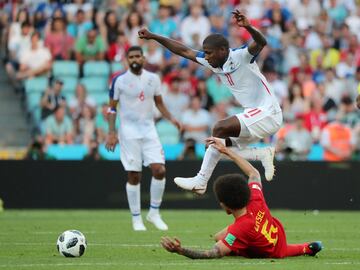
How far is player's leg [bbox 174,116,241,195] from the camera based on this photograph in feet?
46.6

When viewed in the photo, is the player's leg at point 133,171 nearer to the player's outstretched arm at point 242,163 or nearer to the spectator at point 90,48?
the player's outstretched arm at point 242,163

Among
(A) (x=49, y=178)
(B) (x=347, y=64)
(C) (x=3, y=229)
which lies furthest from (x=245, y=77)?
(B) (x=347, y=64)

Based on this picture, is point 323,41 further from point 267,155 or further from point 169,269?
point 169,269

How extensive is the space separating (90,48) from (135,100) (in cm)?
892

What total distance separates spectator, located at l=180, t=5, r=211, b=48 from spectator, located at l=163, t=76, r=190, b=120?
1.76 m

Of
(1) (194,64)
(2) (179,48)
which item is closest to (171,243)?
(2) (179,48)

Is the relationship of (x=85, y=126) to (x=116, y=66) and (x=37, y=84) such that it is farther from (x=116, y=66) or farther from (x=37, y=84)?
(x=116, y=66)

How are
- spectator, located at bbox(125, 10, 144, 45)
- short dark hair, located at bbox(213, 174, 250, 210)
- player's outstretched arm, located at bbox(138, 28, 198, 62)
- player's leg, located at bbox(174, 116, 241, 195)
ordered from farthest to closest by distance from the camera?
spectator, located at bbox(125, 10, 144, 45)
player's outstretched arm, located at bbox(138, 28, 198, 62)
player's leg, located at bbox(174, 116, 241, 195)
short dark hair, located at bbox(213, 174, 250, 210)

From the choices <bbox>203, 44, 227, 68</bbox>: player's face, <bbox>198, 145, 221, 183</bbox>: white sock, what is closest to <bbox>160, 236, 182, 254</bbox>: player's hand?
<bbox>198, 145, 221, 183</bbox>: white sock

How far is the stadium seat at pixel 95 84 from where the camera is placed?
2644 cm

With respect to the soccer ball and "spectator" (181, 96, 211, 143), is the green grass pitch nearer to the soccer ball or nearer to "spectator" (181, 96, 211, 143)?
the soccer ball

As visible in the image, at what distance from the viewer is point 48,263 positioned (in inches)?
478

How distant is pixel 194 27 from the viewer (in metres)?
27.9

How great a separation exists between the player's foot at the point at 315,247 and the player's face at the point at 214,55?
288 cm
